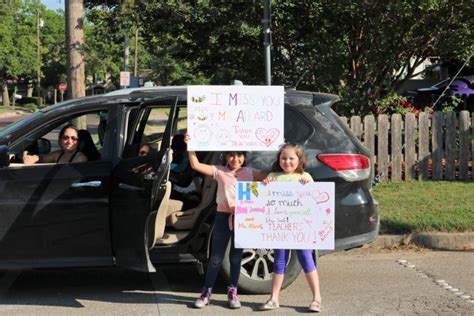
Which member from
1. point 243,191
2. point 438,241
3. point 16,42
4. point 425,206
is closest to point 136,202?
point 243,191

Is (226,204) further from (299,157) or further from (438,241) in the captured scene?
(438,241)

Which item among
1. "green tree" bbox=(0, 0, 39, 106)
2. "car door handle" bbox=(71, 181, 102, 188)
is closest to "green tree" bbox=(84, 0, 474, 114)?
"car door handle" bbox=(71, 181, 102, 188)

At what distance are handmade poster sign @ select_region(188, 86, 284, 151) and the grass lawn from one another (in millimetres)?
2921

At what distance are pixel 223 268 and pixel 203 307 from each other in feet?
1.20

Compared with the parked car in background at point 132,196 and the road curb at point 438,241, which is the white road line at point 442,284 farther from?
the parked car in background at point 132,196

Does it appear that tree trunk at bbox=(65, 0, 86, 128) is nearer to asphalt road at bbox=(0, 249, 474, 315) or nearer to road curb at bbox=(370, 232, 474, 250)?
asphalt road at bbox=(0, 249, 474, 315)

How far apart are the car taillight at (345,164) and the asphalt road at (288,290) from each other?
1.06 metres

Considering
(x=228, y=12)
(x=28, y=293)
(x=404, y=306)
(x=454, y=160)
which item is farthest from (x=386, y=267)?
(x=228, y=12)

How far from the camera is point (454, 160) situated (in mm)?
9742

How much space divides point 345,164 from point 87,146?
7.79 ft

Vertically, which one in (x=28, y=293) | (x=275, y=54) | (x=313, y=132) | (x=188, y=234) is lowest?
(x=28, y=293)

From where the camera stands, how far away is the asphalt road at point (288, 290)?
15.8ft

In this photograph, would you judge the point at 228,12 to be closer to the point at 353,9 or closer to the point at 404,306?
the point at 353,9

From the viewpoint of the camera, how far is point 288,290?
17.4 feet
